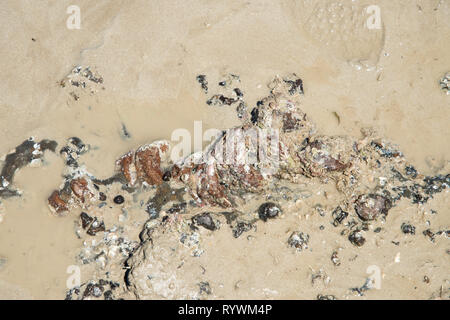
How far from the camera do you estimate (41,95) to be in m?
6.05

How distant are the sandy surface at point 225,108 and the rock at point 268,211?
0.17m

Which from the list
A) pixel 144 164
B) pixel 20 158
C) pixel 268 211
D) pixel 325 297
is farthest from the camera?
pixel 20 158

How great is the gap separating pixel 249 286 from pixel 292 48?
3570 millimetres

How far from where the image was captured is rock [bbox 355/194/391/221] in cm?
514

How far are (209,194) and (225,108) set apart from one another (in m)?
1.34

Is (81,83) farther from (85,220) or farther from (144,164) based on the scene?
(85,220)

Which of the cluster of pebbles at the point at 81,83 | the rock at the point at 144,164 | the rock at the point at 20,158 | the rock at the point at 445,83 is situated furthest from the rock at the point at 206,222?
the rock at the point at 445,83

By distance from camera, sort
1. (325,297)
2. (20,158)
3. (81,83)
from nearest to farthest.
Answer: (325,297) → (20,158) → (81,83)

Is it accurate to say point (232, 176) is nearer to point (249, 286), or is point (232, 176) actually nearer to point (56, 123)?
point (249, 286)

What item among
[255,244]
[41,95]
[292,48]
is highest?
[292,48]

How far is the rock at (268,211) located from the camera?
17.0 feet

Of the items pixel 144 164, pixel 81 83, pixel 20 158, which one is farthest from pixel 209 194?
pixel 20 158

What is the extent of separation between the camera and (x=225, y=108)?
5.81m
